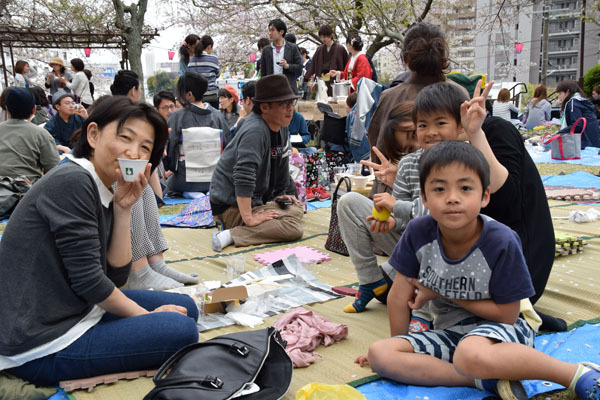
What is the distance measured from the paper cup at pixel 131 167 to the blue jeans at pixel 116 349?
547 millimetres

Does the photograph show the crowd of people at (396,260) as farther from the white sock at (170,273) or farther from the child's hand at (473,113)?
the white sock at (170,273)

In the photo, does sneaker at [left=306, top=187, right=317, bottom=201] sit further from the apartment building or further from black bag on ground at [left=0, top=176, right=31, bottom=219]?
the apartment building

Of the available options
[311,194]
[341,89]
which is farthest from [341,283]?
[341,89]

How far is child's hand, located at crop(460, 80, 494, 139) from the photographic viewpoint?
79.1 inches

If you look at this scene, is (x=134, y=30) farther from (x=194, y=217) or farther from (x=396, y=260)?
(x=396, y=260)

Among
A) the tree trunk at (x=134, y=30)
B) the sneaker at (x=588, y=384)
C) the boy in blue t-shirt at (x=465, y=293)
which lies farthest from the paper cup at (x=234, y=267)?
the tree trunk at (x=134, y=30)

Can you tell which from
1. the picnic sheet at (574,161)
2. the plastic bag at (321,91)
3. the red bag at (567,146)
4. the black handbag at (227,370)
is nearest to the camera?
the black handbag at (227,370)

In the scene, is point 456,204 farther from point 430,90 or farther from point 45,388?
point 45,388

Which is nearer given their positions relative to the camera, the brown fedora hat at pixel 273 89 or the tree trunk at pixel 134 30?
the brown fedora hat at pixel 273 89

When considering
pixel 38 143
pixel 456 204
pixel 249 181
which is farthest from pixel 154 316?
pixel 38 143

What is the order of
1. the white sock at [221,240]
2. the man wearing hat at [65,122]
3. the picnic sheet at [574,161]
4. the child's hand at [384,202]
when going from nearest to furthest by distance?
the child's hand at [384,202]
the white sock at [221,240]
the man wearing hat at [65,122]
the picnic sheet at [574,161]

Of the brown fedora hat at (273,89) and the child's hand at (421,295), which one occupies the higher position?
the brown fedora hat at (273,89)

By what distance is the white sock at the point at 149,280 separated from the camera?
3035 mm

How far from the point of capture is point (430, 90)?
2250 mm
